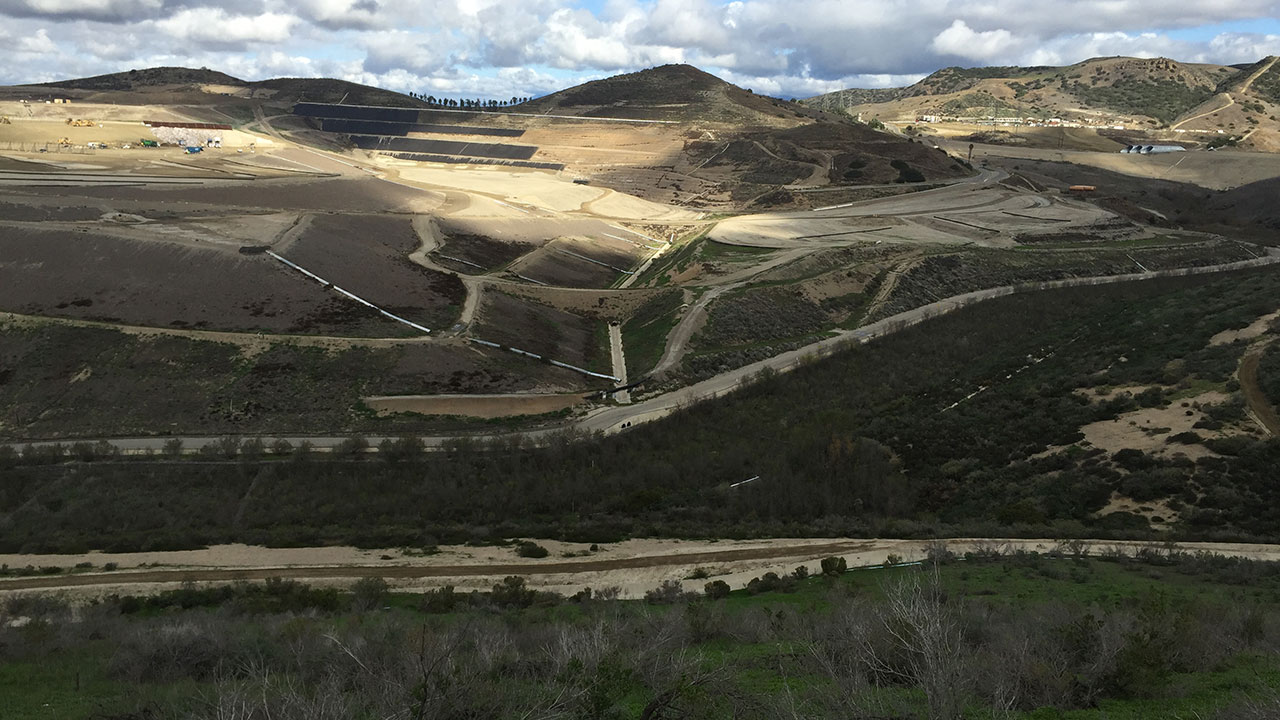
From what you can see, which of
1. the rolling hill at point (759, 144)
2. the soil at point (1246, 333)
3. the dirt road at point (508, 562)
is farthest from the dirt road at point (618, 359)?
the rolling hill at point (759, 144)

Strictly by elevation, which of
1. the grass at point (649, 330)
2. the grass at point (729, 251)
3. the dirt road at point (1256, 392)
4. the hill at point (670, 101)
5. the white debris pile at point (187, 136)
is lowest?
the grass at point (649, 330)

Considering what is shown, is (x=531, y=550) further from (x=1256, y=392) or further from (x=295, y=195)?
(x=295, y=195)

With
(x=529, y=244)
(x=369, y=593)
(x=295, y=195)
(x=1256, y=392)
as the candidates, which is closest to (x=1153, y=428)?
(x=1256, y=392)

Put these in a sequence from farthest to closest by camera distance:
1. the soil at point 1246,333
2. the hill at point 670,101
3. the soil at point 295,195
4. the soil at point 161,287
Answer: the hill at point 670,101, the soil at point 295,195, the soil at point 161,287, the soil at point 1246,333

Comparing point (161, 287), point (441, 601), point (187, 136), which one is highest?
point (187, 136)

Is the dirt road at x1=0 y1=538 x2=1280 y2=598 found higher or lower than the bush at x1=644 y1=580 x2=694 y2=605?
lower

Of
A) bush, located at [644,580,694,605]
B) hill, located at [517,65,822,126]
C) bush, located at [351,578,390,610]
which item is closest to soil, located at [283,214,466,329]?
bush, located at [351,578,390,610]

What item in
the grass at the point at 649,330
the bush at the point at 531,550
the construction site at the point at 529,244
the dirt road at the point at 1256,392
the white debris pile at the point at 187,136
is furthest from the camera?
the white debris pile at the point at 187,136

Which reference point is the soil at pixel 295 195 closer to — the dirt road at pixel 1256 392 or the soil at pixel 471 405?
the soil at pixel 471 405

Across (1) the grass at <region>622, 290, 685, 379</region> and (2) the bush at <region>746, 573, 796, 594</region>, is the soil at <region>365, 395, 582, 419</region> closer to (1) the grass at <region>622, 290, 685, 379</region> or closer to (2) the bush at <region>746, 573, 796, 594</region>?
(1) the grass at <region>622, 290, 685, 379</region>

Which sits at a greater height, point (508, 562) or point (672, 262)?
point (672, 262)

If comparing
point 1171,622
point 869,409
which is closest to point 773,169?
point 869,409
